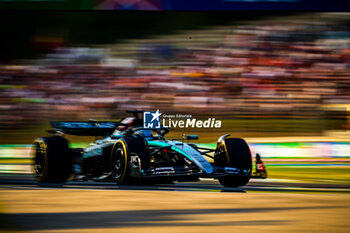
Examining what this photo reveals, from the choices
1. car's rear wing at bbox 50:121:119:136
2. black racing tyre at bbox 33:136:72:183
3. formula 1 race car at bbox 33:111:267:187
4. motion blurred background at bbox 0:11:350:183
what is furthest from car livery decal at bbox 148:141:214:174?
motion blurred background at bbox 0:11:350:183

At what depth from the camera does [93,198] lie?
6.64 meters

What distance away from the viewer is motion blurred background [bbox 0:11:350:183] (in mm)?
14008

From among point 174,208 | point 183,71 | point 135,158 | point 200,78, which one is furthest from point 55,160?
point 183,71

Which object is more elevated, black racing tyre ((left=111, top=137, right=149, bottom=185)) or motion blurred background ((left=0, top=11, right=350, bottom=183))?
motion blurred background ((left=0, top=11, right=350, bottom=183))

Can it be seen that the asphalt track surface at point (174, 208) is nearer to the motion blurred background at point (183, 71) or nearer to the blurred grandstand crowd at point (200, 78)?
the motion blurred background at point (183, 71)

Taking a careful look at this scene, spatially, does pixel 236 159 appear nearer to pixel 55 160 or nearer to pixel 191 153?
pixel 191 153

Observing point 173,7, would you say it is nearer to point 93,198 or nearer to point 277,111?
point 277,111

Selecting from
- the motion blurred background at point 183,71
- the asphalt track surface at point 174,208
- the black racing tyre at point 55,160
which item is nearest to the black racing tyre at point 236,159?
the asphalt track surface at point 174,208

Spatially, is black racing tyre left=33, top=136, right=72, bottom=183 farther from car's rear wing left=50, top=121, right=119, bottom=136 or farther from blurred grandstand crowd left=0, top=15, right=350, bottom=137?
blurred grandstand crowd left=0, top=15, right=350, bottom=137

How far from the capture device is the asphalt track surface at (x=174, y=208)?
4832 millimetres

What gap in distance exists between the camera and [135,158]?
739 centimetres

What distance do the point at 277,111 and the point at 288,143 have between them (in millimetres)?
1554

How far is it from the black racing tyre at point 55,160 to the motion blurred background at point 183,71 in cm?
474

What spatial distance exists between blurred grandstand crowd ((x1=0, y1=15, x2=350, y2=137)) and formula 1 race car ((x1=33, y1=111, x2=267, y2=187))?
230 inches
